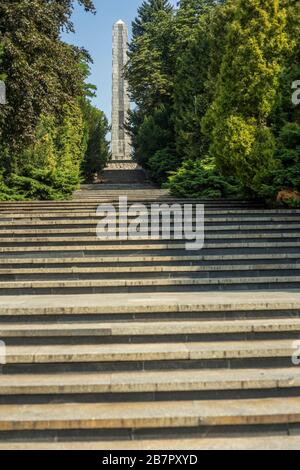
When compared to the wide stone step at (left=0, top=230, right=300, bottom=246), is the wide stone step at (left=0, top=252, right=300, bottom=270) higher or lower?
lower

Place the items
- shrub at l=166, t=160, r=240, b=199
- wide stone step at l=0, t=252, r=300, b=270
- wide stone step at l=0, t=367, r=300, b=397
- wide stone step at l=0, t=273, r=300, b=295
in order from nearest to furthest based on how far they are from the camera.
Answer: wide stone step at l=0, t=367, r=300, b=397 → wide stone step at l=0, t=273, r=300, b=295 → wide stone step at l=0, t=252, r=300, b=270 → shrub at l=166, t=160, r=240, b=199

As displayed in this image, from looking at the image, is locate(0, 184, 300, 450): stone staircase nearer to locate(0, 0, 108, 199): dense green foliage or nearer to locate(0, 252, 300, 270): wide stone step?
locate(0, 252, 300, 270): wide stone step

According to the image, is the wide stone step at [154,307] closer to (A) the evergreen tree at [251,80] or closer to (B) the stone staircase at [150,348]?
(B) the stone staircase at [150,348]

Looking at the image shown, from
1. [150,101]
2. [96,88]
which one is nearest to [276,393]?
[150,101]

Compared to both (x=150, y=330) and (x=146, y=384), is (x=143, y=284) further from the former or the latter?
(x=146, y=384)

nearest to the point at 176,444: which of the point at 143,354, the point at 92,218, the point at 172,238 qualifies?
the point at 143,354

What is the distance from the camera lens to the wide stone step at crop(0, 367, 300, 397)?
4.08 m

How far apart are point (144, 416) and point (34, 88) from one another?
11120 millimetres

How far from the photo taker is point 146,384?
4.09m

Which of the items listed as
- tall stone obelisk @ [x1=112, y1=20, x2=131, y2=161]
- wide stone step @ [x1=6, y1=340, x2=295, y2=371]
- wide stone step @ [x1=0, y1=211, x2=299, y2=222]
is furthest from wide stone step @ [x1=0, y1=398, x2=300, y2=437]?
tall stone obelisk @ [x1=112, y1=20, x2=131, y2=161]

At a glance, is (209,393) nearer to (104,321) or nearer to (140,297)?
(104,321)

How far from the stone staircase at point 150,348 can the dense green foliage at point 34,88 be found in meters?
6.45

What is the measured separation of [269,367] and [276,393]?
0.35m

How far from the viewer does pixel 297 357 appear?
4.50 m
